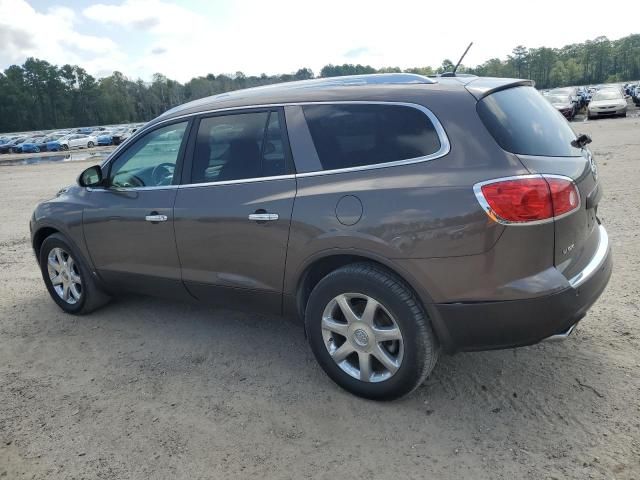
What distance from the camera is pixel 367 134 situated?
3.19m

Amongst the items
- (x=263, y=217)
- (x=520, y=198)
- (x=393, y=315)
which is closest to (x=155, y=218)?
(x=263, y=217)

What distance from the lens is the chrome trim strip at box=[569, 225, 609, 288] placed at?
2.87 meters

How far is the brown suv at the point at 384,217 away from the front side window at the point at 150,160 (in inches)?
1.1

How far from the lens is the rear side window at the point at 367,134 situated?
302cm

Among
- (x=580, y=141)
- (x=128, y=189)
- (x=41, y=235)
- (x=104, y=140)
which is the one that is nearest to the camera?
(x=580, y=141)

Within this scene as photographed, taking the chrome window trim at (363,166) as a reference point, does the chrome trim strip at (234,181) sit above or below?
below

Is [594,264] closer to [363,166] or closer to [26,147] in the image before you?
[363,166]

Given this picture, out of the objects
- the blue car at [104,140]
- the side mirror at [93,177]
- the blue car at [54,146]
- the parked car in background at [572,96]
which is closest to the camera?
the side mirror at [93,177]

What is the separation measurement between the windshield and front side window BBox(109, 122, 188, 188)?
3106 cm

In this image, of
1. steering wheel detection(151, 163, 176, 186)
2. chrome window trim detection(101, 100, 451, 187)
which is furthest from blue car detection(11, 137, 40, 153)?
chrome window trim detection(101, 100, 451, 187)

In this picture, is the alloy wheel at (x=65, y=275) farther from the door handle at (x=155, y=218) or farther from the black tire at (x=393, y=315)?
the black tire at (x=393, y=315)

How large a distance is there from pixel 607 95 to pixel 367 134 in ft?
107

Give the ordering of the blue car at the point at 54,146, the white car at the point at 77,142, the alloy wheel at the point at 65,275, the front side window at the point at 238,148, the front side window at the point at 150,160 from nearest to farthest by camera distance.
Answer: the front side window at the point at 238,148
the front side window at the point at 150,160
the alloy wheel at the point at 65,275
the blue car at the point at 54,146
the white car at the point at 77,142

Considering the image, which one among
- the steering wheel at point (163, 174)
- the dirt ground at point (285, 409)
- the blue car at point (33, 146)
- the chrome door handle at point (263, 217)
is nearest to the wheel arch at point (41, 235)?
the dirt ground at point (285, 409)
